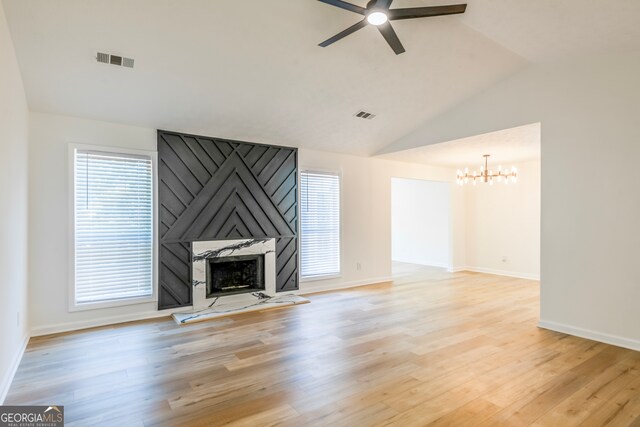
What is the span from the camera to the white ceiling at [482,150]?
5.33 metres

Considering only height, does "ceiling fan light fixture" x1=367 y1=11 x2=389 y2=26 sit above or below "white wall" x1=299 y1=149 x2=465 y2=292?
above

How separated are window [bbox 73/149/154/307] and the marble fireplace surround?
2.08ft

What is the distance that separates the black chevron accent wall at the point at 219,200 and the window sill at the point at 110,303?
195 mm

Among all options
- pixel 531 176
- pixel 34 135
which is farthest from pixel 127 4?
pixel 531 176

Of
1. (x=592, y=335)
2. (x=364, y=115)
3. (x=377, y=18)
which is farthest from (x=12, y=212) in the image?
(x=592, y=335)

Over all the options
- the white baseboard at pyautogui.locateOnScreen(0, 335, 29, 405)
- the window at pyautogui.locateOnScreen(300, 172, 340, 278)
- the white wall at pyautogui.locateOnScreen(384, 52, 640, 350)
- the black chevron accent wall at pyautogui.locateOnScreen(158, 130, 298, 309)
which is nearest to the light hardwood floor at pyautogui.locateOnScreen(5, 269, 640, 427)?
the white baseboard at pyautogui.locateOnScreen(0, 335, 29, 405)

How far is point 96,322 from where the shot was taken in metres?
4.61

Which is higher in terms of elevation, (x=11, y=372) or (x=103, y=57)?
(x=103, y=57)

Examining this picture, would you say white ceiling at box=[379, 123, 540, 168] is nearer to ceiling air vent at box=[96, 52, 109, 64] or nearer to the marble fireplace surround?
the marble fireplace surround

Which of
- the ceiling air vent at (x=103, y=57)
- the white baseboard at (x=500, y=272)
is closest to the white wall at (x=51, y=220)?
the ceiling air vent at (x=103, y=57)

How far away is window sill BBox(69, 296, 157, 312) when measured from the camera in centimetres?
448

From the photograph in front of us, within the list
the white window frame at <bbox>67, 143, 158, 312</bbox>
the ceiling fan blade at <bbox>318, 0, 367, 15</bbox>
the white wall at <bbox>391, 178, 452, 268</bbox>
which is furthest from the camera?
the white wall at <bbox>391, 178, 452, 268</bbox>

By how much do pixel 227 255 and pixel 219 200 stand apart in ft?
2.93

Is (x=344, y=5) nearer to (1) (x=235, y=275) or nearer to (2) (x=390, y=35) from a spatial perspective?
(2) (x=390, y=35)
